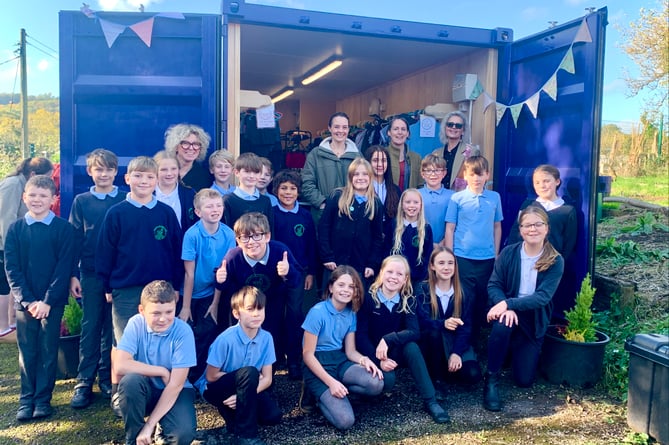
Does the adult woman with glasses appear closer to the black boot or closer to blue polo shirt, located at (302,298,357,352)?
blue polo shirt, located at (302,298,357,352)

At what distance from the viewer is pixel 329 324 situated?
12.2 feet

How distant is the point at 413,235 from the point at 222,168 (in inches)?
62.4

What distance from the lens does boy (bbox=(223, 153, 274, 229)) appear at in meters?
4.18

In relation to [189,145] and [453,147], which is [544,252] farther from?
[189,145]

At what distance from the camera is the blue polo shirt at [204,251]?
3.86 m

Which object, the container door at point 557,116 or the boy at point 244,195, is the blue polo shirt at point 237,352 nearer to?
the boy at point 244,195

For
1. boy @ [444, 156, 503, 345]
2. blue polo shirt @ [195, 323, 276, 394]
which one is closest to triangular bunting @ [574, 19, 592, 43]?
boy @ [444, 156, 503, 345]

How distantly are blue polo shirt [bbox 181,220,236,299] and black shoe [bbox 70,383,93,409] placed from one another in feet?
3.05

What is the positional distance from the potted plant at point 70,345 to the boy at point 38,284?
0.56m

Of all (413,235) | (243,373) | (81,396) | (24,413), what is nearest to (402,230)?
(413,235)

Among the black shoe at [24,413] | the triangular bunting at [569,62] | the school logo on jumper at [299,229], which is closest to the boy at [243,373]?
the school logo on jumper at [299,229]

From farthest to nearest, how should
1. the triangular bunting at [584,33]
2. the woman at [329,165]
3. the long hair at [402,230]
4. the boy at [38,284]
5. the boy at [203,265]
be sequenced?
the woman at [329,165] → the long hair at [402,230] → the triangular bunting at [584,33] → the boy at [203,265] → the boy at [38,284]

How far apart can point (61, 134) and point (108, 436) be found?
2380 mm

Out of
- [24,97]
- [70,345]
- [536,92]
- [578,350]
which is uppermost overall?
[24,97]
